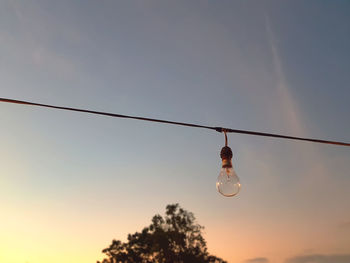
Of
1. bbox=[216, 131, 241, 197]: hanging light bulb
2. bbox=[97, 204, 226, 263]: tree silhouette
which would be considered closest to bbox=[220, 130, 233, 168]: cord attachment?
bbox=[216, 131, 241, 197]: hanging light bulb

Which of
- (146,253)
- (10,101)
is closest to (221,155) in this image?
(10,101)

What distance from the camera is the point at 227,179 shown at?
4.32 meters

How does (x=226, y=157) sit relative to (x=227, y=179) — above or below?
above

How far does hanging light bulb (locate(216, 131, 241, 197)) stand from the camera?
4285 millimetres

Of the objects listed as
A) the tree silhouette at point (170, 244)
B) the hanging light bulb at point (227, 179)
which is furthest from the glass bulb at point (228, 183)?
the tree silhouette at point (170, 244)

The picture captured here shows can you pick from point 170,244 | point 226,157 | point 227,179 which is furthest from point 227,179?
point 170,244

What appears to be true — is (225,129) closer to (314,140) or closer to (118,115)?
(314,140)

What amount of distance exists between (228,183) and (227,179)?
56 mm

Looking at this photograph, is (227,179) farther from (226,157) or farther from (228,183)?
(226,157)

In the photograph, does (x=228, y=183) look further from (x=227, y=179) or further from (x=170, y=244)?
(x=170, y=244)

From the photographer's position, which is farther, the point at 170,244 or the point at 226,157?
the point at 170,244

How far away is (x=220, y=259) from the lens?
147 feet

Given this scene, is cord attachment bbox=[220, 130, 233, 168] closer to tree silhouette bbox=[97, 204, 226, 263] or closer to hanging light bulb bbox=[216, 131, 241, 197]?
hanging light bulb bbox=[216, 131, 241, 197]

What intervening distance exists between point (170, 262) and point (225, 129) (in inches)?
1793
